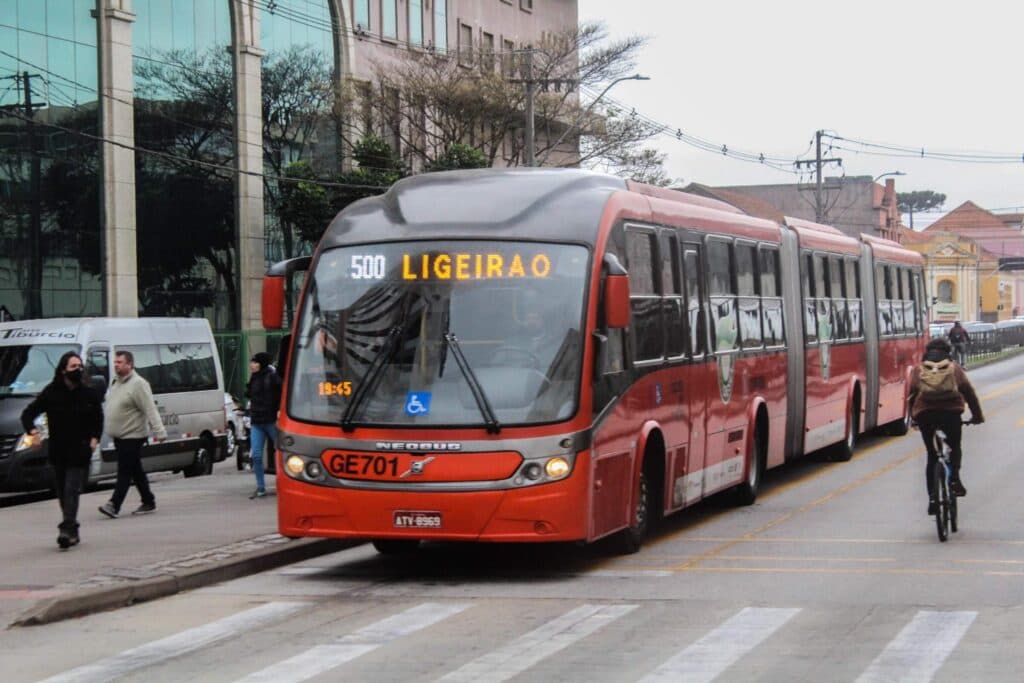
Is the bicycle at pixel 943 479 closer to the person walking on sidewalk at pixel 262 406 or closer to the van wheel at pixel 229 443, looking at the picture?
the person walking on sidewalk at pixel 262 406

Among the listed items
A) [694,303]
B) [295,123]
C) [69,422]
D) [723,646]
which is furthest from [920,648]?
[295,123]

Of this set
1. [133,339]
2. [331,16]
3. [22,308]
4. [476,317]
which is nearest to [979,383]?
[331,16]

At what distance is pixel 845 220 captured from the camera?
119500 millimetres

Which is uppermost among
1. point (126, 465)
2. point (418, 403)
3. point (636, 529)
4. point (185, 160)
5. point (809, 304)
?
point (185, 160)

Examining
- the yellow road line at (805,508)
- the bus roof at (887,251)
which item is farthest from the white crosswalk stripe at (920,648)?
the bus roof at (887,251)

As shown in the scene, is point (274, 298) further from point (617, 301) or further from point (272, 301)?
point (617, 301)

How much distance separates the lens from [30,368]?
23641 millimetres

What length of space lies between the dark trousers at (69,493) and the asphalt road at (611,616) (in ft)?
6.92

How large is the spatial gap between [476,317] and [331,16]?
3954cm

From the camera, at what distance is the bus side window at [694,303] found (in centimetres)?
1534

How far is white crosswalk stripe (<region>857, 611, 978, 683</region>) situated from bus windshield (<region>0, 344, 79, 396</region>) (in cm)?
1636

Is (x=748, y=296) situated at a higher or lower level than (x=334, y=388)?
higher

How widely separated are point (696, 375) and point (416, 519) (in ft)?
14.5

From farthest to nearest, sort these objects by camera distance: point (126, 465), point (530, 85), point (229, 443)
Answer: point (530, 85) → point (229, 443) → point (126, 465)
